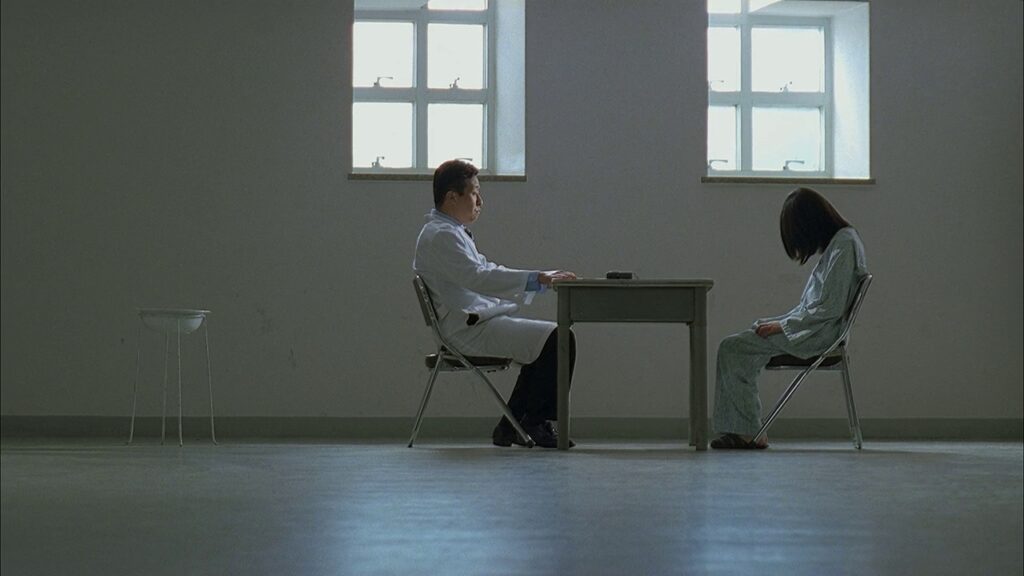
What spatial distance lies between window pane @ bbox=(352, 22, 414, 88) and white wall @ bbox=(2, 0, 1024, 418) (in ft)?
1.37

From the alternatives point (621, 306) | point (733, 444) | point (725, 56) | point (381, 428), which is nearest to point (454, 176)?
→ point (621, 306)

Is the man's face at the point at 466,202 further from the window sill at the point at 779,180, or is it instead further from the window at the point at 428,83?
the window sill at the point at 779,180

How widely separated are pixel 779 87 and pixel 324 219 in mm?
2643

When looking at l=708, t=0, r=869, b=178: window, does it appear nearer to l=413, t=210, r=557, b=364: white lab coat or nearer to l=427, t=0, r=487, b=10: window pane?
l=427, t=0, r=487, b=10: window pane

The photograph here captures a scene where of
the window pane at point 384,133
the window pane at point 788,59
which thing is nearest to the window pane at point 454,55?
the window pane at point 384,133

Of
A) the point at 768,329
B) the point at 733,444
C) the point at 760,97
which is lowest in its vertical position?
the point at 733,444

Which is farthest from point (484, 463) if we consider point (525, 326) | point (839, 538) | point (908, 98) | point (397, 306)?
point (908, 98)

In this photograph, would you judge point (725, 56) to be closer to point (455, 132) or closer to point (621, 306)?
point (455, 132)

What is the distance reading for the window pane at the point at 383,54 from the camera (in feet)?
24.5

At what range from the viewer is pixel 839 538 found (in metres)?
2.22

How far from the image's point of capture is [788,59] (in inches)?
304

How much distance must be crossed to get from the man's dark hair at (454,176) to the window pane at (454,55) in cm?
215

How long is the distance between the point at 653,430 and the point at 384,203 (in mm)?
1793

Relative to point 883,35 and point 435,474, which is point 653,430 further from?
point 435,474
